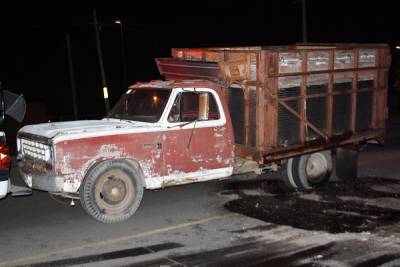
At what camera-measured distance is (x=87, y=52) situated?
81.9 m

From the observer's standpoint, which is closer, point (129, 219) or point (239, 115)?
point (129, 219)

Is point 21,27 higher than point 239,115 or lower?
higher

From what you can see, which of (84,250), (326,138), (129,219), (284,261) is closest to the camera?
(284,261)

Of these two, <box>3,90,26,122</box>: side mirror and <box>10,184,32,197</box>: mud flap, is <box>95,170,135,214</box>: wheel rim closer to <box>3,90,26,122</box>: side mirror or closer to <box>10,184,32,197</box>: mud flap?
<box>10,184,32,197</box>: mud flap

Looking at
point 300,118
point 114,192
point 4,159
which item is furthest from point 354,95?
point 4,159

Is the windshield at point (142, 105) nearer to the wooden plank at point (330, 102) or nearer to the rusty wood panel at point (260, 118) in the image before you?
the rusty wood panel at point (260, 118)

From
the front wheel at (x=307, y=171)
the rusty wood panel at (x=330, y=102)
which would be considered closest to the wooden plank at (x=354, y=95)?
the rusty wood panel at (x=330, y=102)

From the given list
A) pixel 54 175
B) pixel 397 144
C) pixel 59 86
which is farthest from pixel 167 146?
pixel 59 86

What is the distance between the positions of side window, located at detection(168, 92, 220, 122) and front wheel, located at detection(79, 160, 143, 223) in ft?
4.66

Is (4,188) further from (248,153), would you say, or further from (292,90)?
(292,90)

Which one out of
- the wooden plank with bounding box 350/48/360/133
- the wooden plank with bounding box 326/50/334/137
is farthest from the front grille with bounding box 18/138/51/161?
the wooden plank with bounding box 350/48/360/133

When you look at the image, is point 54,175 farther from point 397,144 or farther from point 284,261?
point 397,144

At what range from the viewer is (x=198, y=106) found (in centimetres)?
977

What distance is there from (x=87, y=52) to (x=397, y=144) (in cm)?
6879
